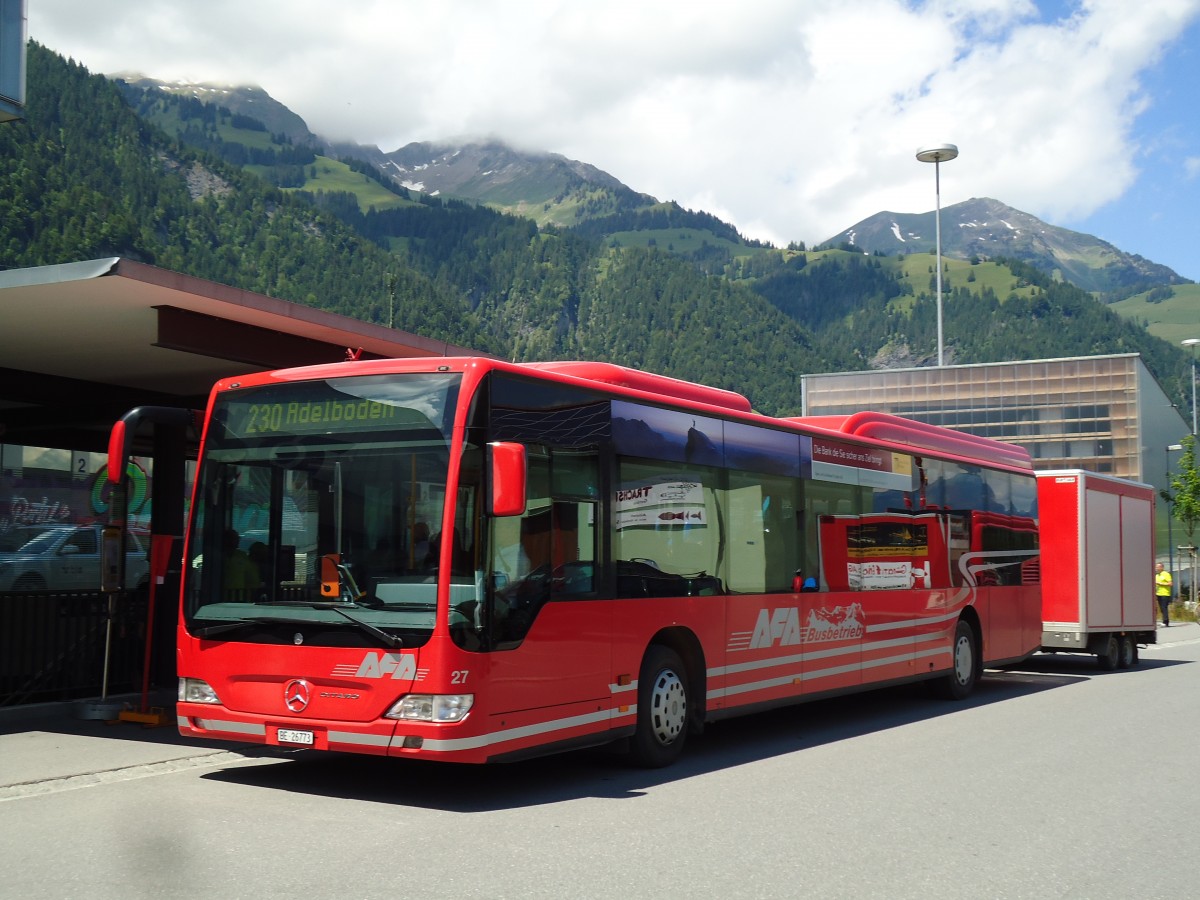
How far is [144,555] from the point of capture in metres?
20.0

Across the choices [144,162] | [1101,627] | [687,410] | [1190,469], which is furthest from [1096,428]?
[144,162]

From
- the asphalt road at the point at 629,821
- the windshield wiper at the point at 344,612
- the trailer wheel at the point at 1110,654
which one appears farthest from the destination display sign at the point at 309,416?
the trailer wheel at the point at 1110,654

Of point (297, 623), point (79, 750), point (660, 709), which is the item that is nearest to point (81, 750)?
point (79, 750)

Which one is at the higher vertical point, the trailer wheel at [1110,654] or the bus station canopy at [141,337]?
the bus station canopy at [141,337]

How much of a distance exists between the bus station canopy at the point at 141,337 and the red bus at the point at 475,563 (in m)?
2.59

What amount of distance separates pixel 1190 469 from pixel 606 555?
136ft

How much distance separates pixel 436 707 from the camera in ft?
26.6

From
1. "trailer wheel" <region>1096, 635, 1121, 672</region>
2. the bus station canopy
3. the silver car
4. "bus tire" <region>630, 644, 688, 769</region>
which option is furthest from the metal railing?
"trailer wheel" <region>1096, 635, 1121, 672</region>

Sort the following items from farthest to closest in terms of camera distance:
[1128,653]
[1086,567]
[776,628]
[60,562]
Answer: [1128,653], [60,562], [1086,567], [776,628]

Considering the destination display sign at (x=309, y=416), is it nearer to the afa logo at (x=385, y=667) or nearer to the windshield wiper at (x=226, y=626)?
the windshield wiper at (x=226, y=626)

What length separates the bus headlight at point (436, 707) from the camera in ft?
26.6

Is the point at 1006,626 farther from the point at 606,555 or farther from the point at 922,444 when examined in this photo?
the point at 606,555

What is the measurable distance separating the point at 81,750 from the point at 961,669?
401 inches

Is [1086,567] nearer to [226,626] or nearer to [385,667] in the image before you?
[385,667]
